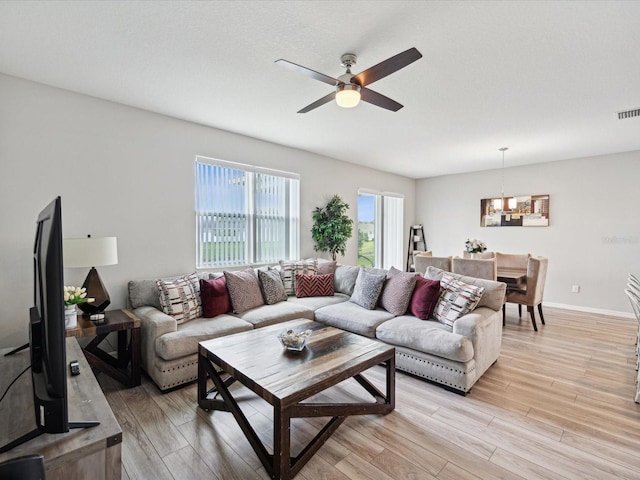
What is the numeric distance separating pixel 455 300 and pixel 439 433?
1.27 meters

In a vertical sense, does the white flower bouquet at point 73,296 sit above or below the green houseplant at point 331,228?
below

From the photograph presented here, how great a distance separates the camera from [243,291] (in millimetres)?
3492

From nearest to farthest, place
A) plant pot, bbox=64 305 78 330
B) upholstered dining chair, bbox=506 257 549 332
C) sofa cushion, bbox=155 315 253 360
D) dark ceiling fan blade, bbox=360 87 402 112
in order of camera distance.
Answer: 1. dark ceiling fan blade, bbox=360 87 402 112
2. plant pot, bbox=64 305 78 330
3. sofa cushion, bbox=155 315 253 360
4. upholstered dining chair, bbox=506 257 549 332

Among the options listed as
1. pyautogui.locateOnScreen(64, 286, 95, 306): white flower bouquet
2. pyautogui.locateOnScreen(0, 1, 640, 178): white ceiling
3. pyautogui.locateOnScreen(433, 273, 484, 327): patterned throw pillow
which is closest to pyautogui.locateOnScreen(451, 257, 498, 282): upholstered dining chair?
pyautogui.locateOnScreen(433, 273, 484, 327): patterned throw pillow

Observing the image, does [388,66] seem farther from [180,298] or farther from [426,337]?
[180,298]

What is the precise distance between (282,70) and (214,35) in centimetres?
60

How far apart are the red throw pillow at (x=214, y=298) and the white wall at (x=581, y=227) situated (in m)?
5.57

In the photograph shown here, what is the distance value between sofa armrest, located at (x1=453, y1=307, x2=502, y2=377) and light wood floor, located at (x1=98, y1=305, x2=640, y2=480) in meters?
0.19

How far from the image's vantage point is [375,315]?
329cm

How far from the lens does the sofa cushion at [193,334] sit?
2.58m

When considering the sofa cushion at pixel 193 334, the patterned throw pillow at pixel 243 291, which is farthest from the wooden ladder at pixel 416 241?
the sofa cushion at pixel 193 334

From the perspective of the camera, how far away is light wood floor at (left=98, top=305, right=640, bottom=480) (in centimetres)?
178

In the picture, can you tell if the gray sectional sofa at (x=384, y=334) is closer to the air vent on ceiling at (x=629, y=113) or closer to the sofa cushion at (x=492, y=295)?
the sofa cushion at (x=492, y=295)

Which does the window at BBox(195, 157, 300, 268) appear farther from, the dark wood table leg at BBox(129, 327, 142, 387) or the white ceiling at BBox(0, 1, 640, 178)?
the dark wood table leg at BBox(129, 327, 142, 387)
